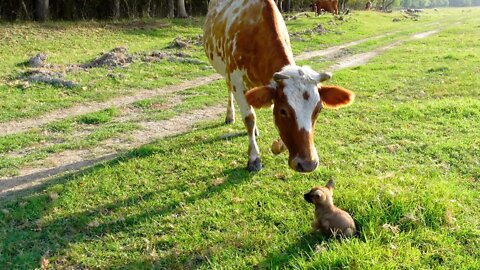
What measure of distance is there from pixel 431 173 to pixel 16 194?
18.2 feet


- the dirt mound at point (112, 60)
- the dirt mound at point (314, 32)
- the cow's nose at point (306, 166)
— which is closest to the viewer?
the cow's nose at point (306, 166)

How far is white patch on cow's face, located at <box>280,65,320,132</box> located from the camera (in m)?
4.20

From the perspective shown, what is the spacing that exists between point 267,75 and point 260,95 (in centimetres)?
95

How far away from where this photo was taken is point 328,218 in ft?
12.7

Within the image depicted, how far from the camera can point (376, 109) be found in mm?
8797

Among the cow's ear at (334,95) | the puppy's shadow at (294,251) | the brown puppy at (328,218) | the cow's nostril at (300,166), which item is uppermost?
the cow's ear at (334,95)

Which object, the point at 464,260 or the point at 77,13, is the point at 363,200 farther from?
the point at 77,13

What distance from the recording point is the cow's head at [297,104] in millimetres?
4172

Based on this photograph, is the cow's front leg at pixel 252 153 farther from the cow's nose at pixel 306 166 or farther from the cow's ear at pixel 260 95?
the cow's nose at pixel 306 166

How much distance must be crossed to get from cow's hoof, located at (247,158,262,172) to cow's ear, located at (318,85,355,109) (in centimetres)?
168

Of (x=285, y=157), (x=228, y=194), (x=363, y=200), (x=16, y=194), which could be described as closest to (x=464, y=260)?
(x=363, y=200)

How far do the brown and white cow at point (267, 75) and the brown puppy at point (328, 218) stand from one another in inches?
11.4

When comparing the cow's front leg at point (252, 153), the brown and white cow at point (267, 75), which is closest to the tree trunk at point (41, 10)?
the brown and white cow at point (267, 75)

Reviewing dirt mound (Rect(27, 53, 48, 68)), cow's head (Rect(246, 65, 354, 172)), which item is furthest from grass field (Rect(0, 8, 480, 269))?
dirt mound (Rect(27, 53, 48, 68))
